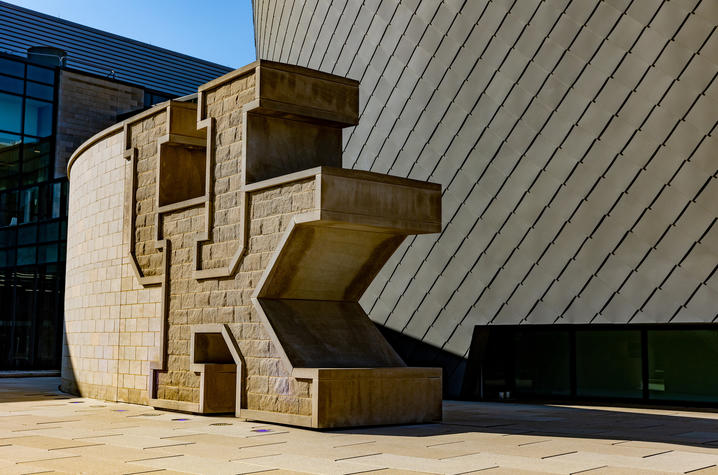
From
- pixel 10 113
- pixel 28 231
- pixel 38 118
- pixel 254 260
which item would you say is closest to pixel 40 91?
pixel 38 118

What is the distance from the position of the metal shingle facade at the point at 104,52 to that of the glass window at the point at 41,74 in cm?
1172

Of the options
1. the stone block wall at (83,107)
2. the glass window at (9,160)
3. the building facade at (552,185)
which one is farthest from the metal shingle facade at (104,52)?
the building facade at (552,185)

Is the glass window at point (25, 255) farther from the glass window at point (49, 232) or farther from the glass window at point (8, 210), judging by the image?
the glass window at point (8, 210)

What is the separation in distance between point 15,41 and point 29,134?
16.4 metres

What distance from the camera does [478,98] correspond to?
20188 mm

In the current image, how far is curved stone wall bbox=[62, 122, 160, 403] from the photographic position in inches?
694

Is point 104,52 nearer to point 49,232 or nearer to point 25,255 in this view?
point 25,255

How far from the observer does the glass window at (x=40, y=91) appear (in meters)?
37.4

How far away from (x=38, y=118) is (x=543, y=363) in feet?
90.8

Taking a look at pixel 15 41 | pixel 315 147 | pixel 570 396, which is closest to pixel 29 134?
pixel 15 41

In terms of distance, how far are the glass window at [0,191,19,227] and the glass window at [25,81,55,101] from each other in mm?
4793

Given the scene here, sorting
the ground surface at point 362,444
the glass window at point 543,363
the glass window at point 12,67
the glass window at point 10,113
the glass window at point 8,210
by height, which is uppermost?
the glass window at point 12,67

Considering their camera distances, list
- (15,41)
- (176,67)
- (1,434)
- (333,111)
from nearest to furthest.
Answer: (1,434), (333,111), (15,41), (176,67)

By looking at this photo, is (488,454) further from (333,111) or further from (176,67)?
(176,67)
